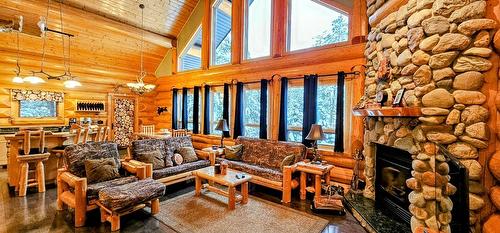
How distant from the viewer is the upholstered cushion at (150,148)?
432cm

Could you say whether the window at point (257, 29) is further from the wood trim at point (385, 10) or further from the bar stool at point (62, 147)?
the bar stool at point (62, 147)

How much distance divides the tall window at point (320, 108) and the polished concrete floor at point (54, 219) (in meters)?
1.54

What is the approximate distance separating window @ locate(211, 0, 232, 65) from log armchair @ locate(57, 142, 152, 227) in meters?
3.99

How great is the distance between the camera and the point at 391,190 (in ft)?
10.1

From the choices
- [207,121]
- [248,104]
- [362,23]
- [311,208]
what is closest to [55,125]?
[207,121]

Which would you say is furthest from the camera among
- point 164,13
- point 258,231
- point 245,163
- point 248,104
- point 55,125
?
point 164,13

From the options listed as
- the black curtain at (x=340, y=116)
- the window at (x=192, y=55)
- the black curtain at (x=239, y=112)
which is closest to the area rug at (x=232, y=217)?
the black curtain at (x=340, y=116)

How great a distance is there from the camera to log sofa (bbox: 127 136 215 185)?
167 inches

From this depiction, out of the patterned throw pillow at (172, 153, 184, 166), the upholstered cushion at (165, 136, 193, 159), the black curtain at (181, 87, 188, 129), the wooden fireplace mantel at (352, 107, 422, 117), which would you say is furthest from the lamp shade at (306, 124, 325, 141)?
the black curtain at (181, 87, 188, 129)

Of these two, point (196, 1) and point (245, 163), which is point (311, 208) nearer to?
point (245, 163)

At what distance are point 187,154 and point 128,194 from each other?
2.07m

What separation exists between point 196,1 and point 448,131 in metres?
7.37

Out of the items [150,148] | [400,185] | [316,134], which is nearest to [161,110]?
[150,148]

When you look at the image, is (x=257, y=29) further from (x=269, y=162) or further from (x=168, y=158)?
(x=168, y=158)
